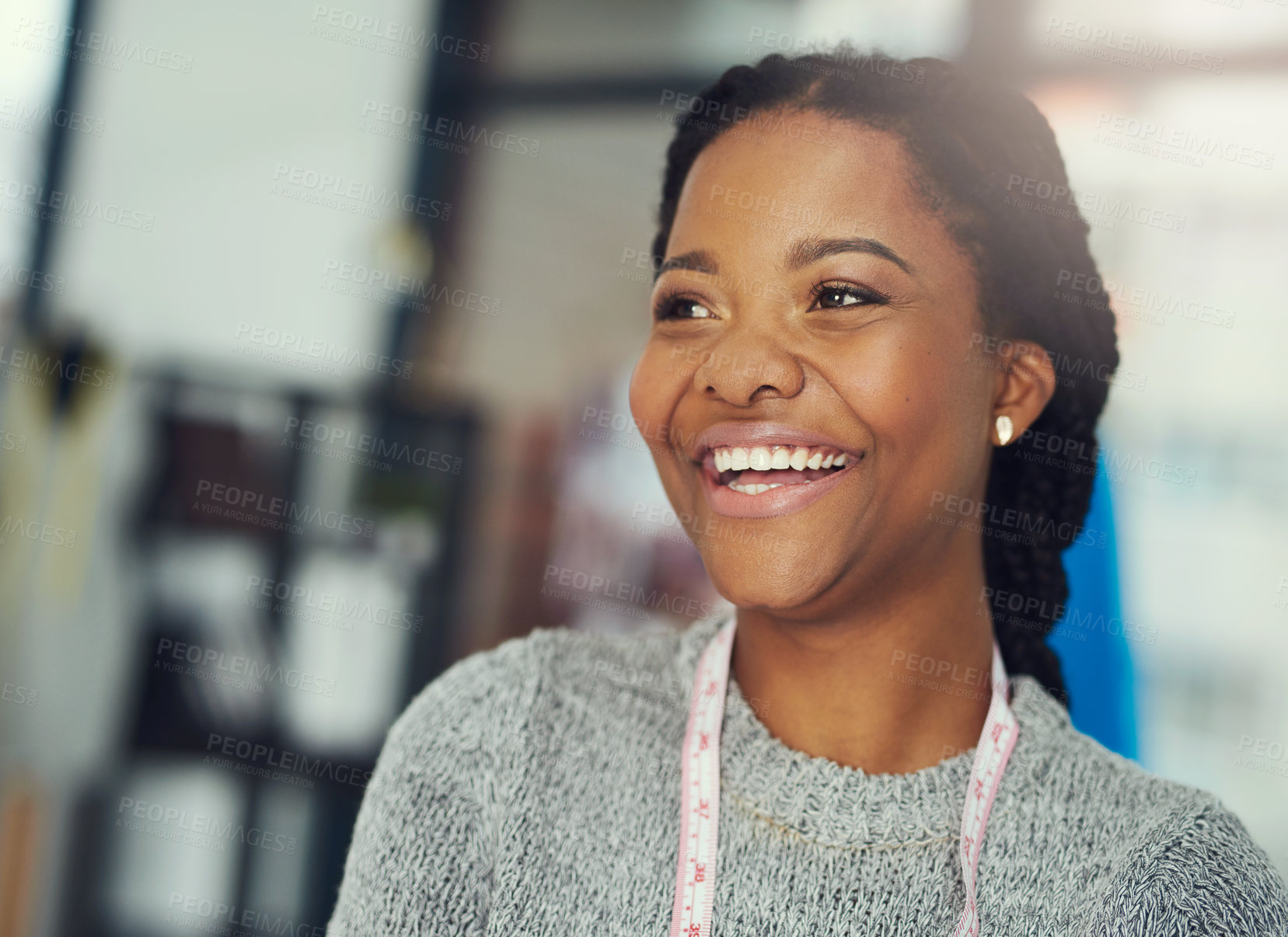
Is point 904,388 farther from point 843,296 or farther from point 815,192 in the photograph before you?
point 815,192

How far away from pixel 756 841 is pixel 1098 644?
0.97 meters

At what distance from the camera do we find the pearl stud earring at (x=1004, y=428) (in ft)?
4.97

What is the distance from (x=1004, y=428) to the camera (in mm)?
1518

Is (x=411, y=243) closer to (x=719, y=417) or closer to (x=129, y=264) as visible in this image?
(x=129, y=264)

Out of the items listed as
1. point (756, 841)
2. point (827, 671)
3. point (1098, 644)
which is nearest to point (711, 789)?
point (756, 841)

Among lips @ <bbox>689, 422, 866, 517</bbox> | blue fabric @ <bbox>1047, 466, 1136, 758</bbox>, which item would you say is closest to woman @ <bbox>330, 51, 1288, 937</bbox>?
lips @ <bbox>689, 422, 866, 517</bbox>

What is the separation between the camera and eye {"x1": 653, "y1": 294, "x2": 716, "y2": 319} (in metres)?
1.48

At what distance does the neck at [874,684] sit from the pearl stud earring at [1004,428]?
21cm

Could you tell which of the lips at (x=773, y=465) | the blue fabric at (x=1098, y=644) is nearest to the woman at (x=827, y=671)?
the lips at (x=773, y=465)

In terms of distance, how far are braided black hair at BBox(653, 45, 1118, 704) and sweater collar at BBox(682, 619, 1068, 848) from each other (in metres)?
0.34

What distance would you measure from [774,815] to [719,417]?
537 mm

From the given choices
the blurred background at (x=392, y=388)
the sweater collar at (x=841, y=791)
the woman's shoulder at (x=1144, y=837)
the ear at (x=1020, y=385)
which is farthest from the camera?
the blurred background at (x=392, y=388)

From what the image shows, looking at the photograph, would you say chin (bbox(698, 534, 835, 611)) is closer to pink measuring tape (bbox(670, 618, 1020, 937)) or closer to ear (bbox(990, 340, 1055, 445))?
pink measuring tape (bbox(670, 618, 1020, 937))

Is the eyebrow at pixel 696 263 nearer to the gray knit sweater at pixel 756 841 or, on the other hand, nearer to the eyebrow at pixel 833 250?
the eyebrow at pixel 833 250
